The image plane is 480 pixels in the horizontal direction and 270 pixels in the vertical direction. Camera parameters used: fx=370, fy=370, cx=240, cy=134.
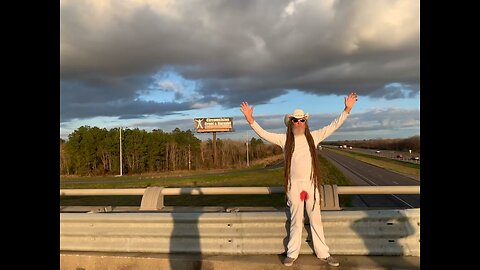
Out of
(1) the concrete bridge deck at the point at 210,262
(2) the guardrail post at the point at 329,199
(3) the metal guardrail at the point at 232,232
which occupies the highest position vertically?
(2) the guardrail post at the point at 329,199

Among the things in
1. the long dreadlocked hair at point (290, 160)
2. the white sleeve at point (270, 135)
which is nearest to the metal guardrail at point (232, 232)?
the long dreadlocked hair at point (290, 160)

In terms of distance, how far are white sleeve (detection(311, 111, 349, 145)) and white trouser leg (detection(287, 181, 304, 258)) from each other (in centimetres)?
72

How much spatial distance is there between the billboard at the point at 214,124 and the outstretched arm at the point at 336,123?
73.2m

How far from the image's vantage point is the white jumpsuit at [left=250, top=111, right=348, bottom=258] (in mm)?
4449

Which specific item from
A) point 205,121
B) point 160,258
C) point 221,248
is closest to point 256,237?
point 221,248

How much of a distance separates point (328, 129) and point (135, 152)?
3029 inches

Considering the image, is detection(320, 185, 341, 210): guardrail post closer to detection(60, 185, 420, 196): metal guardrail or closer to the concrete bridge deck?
detection(60, 185, 420, 196): metal guardrail

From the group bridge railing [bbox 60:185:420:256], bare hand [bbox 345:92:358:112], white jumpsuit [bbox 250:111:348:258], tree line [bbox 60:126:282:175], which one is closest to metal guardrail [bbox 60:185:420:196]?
bridge railing [bbox 60:185:420:256]

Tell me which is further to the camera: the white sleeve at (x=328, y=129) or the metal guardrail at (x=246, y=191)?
the metal guardrail at (x=246, y=191)

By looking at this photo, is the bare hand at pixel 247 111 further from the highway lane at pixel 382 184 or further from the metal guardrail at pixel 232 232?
the highway lane at pixel 382 184

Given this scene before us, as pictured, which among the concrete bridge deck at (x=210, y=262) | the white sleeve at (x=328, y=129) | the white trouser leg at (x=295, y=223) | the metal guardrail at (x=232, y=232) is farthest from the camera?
the white sleeve at (x=328, y=129)

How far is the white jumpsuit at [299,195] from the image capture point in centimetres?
445

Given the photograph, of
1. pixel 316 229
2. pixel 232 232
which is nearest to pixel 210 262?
pixel 232 232
